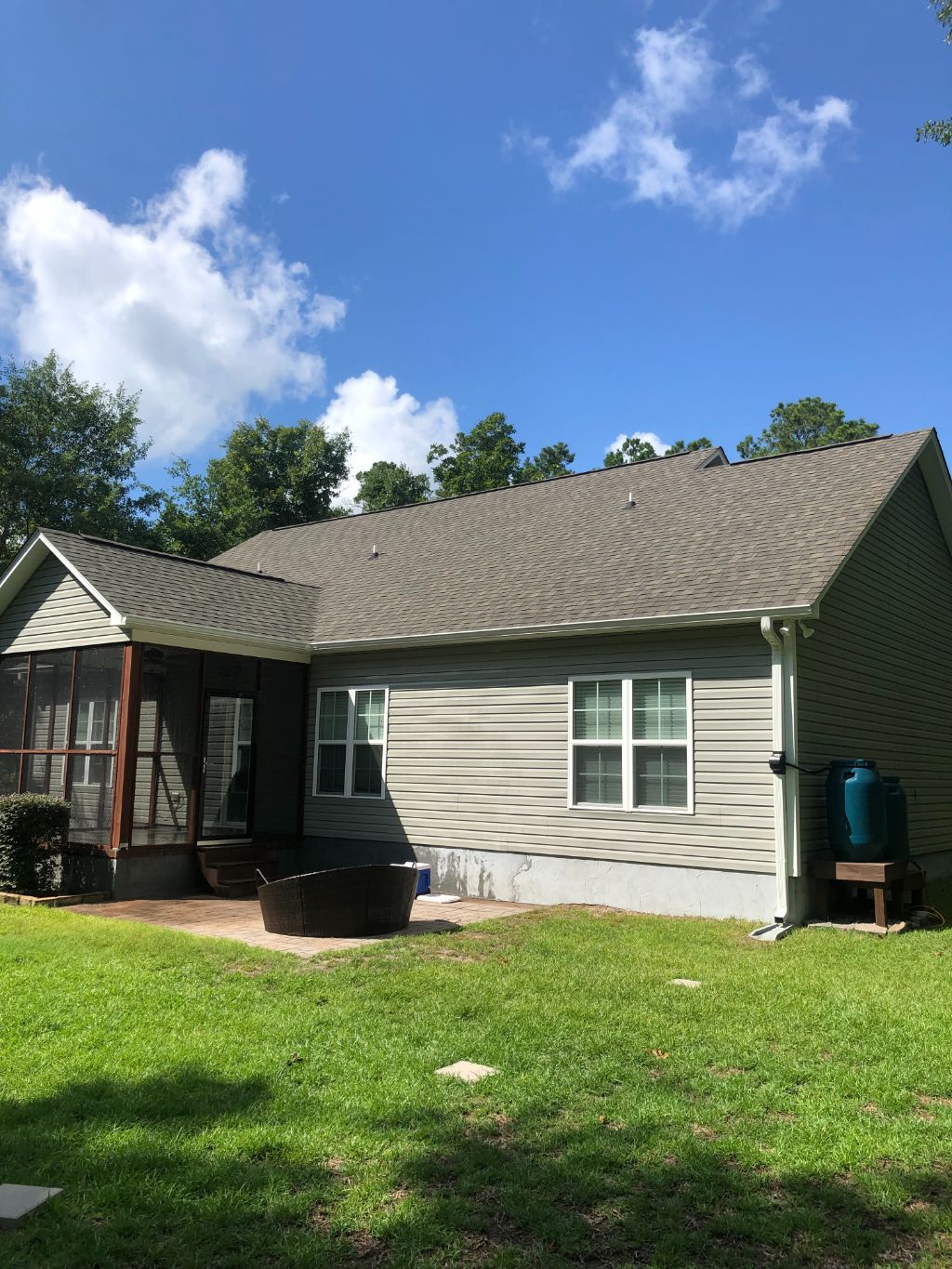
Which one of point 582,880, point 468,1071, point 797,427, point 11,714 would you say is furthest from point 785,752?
point 797,427

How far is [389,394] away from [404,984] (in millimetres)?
24647

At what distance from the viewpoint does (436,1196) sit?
327 centimetres

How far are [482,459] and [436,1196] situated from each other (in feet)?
125

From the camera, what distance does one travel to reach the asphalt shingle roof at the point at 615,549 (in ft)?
34.5

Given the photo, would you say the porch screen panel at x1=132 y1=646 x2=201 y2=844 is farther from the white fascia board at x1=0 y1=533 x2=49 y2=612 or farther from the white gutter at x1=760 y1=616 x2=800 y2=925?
the white gutter at x1=760 y1=616 x2=800 y2=925

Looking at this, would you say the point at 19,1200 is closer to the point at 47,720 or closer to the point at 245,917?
the point at 245,917

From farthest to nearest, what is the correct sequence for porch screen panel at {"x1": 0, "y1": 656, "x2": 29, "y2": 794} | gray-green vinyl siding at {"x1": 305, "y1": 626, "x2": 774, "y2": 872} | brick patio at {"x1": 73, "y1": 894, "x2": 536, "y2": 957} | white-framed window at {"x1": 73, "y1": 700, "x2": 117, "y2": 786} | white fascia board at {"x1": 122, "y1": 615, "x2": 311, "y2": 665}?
porch screen panel at {"x1": 0, "y1": 656, "x2": 29, "y2": 794}
white-framed window at {"x1": 73, "y1": 700, "x2": 117, "y2": 786}
white fascia board at {"x1": 122, "y1": 615, "x2": 311, "y2": 665}
gray-green vinyl siding at {"x1": 305, "y1": 626, "x2": 774, "y2": 872}
brick patio at {"x1": 73, "y1": 894, "x2": 536, "y2": 957}

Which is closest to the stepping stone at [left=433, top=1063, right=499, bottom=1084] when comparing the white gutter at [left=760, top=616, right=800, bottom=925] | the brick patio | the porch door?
the brick patio

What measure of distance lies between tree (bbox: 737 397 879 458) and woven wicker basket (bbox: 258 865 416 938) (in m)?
45.2

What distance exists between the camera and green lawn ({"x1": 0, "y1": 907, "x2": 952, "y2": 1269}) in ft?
9.86

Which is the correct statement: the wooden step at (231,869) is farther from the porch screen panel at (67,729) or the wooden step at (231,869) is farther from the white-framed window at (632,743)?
the white-framed window at (632,743)

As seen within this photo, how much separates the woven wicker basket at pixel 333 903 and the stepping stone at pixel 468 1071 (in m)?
3.69

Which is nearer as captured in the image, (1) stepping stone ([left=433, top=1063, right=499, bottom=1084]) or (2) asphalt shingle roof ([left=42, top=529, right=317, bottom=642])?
(1) stepping stone ([left=433, top=1063, right=499, bottom=1084])

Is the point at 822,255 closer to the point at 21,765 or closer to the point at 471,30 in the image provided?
the point at 471,30
